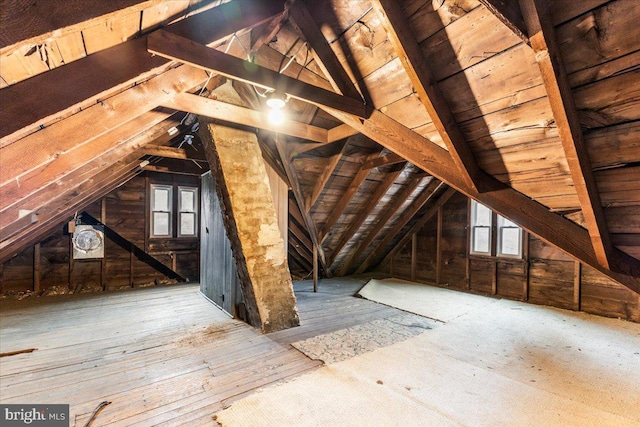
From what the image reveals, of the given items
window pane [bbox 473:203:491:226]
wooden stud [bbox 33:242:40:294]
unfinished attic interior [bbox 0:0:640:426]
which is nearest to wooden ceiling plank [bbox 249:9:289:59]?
unfinished attic interior [bbox 0:0:640:426]

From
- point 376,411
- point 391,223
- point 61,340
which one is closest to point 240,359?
point 376,411

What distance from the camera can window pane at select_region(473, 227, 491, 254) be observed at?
16.1 feet

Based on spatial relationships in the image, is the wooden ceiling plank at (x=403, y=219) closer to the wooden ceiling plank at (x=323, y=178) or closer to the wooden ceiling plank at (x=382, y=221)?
the wooden ceiling plank at (x=382, y=221)

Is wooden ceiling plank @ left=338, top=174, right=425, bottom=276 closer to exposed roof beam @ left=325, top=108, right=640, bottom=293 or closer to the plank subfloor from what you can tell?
the plank subfloor

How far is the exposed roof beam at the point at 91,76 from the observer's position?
67 centimetres

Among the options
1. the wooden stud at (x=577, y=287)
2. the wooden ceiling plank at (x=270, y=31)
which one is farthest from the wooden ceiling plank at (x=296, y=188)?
the wooden stud at (x=577, y=287)

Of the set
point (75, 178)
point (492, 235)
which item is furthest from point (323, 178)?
point (492, 235)

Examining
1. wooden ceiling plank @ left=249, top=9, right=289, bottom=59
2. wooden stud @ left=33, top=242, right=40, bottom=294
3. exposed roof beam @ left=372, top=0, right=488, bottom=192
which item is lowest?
wooden stud @ left=33, top=242, right=40, bottom=294

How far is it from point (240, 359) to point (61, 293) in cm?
435

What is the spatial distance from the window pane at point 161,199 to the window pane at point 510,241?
643cm

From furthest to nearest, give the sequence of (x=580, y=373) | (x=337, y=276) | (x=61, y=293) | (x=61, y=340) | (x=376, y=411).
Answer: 1. (x=337, y=276)
2. (x=61, y=293)
3. (x=61, y=340)
4. (x=580, y=373)
5. (x=376, y=411)

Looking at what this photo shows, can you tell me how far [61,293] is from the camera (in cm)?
461

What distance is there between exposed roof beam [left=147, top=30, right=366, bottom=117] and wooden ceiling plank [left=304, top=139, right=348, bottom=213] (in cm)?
162

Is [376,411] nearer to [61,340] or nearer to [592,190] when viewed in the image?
[592,190]
